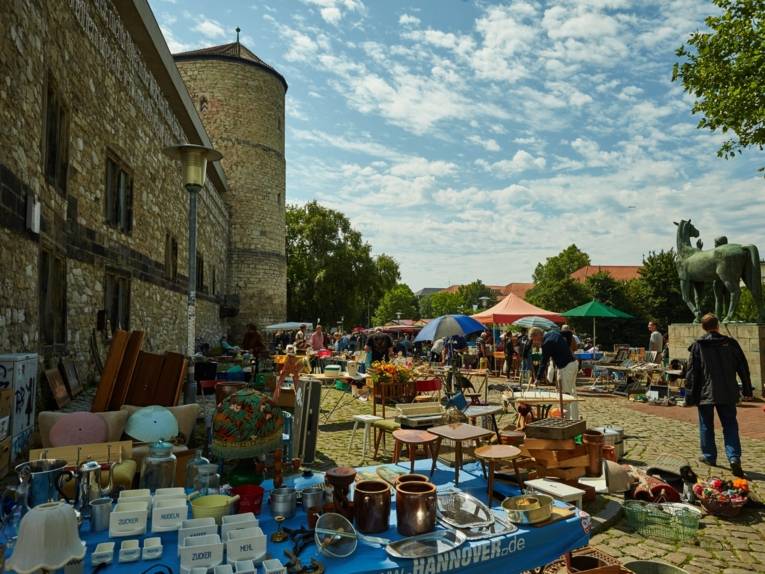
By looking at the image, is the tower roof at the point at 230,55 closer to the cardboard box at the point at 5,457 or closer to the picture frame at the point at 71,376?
the picture frame at the point at 71,376

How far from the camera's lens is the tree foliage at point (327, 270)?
38688 mm

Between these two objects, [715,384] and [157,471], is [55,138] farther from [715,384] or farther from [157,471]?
[715,384]

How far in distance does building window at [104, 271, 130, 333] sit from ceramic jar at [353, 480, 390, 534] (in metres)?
7.76

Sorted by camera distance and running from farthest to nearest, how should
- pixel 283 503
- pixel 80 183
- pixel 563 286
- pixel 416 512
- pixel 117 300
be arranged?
1. pixel 563 286
2. pixel 117 300
3. pixel 80 183
4. pixel 283 503
5. pixel 416 512

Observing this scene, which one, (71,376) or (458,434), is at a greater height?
(71,376)

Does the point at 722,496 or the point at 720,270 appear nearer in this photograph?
the point at 722,496

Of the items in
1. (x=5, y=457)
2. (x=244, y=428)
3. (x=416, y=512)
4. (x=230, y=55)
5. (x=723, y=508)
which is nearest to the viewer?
(x=416, y=512)

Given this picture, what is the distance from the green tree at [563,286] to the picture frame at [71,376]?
135 feet

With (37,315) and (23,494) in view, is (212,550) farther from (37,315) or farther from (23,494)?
(37,315)

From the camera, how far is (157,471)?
2.98 m

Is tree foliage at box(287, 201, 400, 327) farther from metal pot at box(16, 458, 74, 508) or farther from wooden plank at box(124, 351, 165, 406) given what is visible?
metal pot at box(16, 458, 74, 508)

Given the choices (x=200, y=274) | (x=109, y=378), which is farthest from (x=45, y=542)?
(x=200, y=274)

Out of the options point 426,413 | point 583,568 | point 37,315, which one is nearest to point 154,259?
point 37,315

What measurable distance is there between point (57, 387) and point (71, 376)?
2.33 feet
